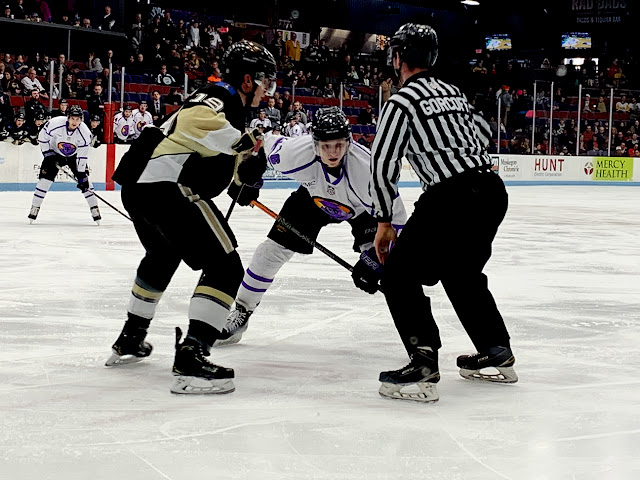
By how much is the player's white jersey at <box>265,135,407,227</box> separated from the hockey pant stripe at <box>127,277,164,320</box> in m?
0.78

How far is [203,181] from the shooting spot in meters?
2.97

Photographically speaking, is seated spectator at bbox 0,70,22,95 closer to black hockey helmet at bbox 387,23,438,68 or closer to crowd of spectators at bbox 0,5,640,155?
crowd of spectators at bbox 0,5,640,155

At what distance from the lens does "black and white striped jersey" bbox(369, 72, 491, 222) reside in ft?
9.20

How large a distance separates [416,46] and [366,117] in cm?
1581

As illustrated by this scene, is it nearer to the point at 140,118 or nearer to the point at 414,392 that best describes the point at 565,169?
the point at 140,118

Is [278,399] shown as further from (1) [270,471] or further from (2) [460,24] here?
(2) [460,24]

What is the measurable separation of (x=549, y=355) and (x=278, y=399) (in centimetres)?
123

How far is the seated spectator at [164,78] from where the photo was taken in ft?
53.0

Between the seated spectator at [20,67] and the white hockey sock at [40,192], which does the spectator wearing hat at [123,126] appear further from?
the white hockey sock at [40,192]

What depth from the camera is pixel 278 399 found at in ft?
9.18

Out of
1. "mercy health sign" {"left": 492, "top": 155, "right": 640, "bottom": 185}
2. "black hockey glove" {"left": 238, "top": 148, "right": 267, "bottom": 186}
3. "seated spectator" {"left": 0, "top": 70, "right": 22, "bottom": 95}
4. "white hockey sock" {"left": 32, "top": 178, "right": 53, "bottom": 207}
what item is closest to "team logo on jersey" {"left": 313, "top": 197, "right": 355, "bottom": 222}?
"black hockey glove" {"left": 238, "top": 148, "right": 267, "bottom": 186}

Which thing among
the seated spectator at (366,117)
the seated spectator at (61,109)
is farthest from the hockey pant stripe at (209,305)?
the seated spectator at (366,117)

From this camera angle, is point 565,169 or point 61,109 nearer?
point 61,109

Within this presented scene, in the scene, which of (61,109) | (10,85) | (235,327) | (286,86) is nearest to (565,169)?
(286,86)
